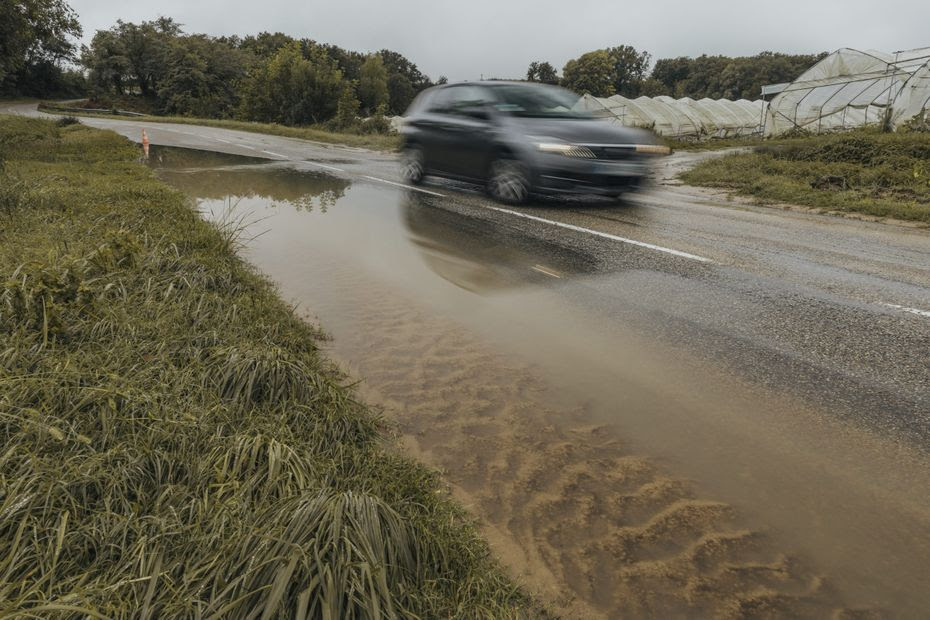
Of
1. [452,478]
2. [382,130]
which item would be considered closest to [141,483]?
[452,478]

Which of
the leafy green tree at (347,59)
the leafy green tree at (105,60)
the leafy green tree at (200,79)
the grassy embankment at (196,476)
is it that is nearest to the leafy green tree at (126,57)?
the leafy green tree at (105,60)

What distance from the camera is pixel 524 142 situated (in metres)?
8.20

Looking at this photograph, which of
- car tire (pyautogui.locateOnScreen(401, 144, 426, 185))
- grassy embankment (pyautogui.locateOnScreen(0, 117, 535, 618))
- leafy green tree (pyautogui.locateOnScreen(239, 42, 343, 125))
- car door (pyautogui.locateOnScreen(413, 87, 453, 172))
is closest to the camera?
grassy embankment (pyautogui.locateOnScreen(0, 117, 535, 618))

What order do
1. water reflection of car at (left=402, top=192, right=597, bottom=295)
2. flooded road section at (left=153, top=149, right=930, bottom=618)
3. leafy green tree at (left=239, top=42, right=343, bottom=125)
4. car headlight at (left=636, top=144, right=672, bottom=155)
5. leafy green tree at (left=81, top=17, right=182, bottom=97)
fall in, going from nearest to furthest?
flooded road section at (left=153, top=149, right=930, bottom=618) < water reflection of car at (left=402, top=192, right=597, bottom=295) < car headlight at (left=636, top=144, right=672, bottom=155) < leafy green tree at (left=239, top=42, right=343, bottom=125) < leafy green tree at (left=81, top=17, right=182, bottom=97)

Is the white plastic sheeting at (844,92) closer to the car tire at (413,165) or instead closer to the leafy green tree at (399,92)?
the car tire at (413,165)

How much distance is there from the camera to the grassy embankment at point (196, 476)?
1633 mm

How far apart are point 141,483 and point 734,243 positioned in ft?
20.2

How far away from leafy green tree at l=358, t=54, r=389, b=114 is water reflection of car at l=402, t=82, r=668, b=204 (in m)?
65.3

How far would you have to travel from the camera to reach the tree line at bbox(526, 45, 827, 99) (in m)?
84.6

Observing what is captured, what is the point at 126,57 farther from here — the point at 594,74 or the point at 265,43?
the point at 594,74

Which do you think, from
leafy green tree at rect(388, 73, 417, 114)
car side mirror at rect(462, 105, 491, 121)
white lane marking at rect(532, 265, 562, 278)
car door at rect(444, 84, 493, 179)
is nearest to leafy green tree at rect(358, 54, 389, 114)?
leafy green tree at rect(388, 73, 417, 114)

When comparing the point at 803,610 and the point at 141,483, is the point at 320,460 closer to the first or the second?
the point at 141,483

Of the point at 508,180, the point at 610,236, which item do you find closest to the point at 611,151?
the point at 508,180

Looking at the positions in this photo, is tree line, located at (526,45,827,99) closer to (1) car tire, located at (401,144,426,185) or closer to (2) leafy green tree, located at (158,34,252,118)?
(2) leafy green tree, located at (158,34,252,118)
